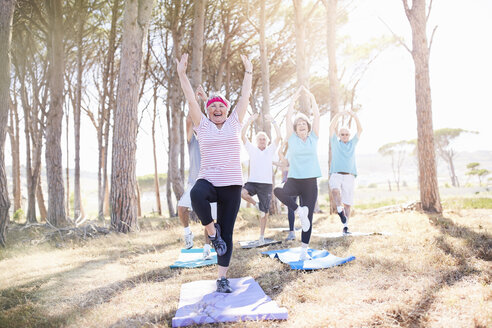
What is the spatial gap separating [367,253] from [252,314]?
226 cm

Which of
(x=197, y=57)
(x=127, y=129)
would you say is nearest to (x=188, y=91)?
(x=127, y=129)

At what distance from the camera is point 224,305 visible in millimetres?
2678

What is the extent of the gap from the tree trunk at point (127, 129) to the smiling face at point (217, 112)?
4309 millimetres

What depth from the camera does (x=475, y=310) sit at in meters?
2.29

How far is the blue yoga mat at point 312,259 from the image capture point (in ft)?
12.2

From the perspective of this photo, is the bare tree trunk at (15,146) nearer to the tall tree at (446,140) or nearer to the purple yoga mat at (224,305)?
the purple yoga mat at (224,305)

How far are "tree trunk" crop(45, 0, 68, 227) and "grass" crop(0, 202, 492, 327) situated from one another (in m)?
3.03

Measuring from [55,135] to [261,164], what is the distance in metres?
5.85

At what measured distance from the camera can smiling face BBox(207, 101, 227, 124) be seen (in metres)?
3.07

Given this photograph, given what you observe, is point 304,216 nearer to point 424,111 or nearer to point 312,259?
point 312,259

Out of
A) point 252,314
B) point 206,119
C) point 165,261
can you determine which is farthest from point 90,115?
point 252,314

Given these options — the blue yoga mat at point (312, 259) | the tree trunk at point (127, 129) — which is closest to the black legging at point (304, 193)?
the blue yoga mat at point (312, 259)

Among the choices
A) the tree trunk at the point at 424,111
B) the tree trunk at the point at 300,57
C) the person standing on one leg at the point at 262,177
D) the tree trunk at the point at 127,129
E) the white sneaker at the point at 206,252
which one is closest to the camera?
the white sneaker at the point at 206,252

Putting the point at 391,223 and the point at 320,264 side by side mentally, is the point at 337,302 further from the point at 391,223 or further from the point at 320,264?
the point at 391,223
